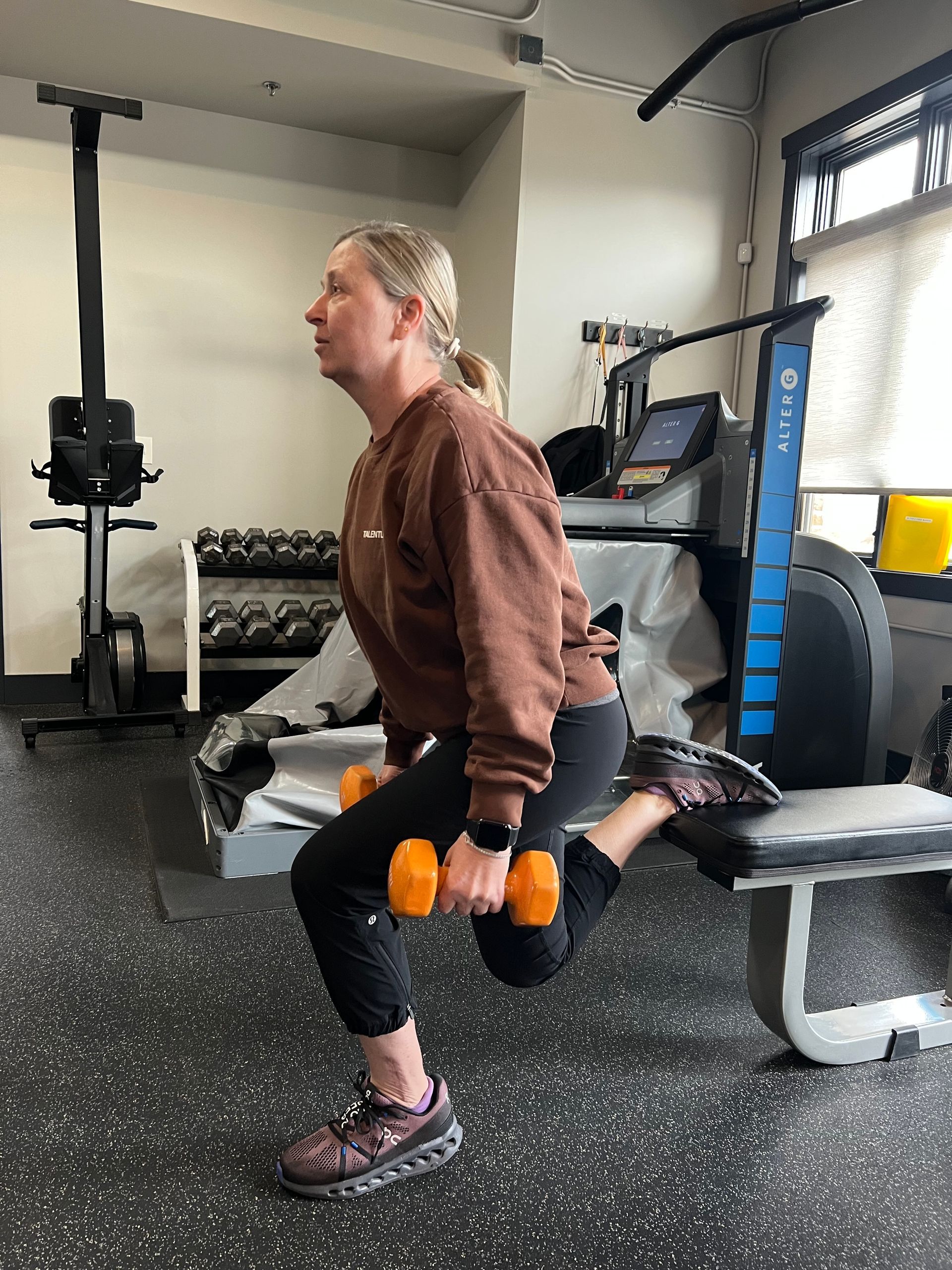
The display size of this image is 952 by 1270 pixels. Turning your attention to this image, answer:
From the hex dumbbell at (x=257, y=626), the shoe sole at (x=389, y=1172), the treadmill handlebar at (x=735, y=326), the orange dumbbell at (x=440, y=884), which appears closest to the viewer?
the orange dumbbell at (x=440, y=884)

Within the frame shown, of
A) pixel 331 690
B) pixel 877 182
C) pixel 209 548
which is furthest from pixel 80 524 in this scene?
pixel 877 182

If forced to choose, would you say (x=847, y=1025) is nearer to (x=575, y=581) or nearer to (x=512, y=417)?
(x=575, y=581)

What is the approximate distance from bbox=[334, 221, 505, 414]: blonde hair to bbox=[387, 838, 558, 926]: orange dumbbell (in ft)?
2.09

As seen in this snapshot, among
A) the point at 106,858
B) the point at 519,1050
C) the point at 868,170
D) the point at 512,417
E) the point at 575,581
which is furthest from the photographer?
the point at 512,417

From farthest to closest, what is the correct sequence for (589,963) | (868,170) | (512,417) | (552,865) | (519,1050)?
(512,417)
(868,170)
(589,963)
(519,1050)
(552,865)

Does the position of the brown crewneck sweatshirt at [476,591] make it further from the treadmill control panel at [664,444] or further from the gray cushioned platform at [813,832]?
the treadmill control panel at [664,444]

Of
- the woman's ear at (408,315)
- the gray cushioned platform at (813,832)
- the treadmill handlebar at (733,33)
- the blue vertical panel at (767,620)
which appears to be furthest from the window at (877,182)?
the woman's ear at (408,315)

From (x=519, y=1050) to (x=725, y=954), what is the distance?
2.16 ft

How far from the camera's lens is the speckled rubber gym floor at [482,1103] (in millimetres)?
1207

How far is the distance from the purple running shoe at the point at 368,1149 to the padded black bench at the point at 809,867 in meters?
0.62

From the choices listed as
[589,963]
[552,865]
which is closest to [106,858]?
[589,963]

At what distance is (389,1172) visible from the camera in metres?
1.29

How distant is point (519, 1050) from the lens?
5.41 feet

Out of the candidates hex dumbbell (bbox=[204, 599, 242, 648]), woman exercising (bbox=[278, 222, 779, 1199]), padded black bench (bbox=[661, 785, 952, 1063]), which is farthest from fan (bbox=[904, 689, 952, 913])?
hex dumbbell (bbox=[204, 599, 242, 648])
